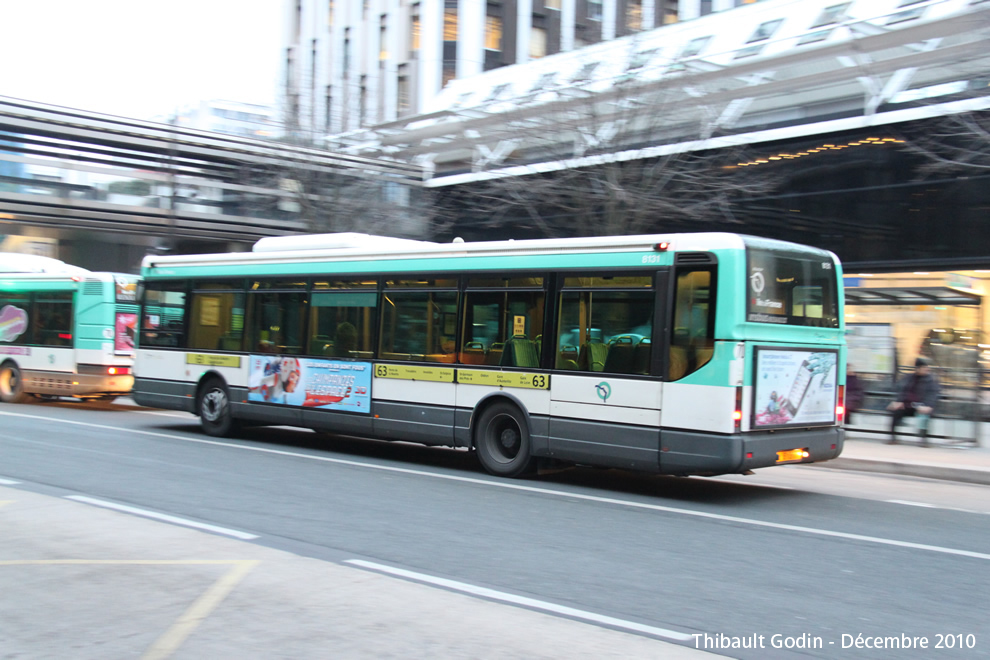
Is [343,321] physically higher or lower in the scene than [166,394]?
higher

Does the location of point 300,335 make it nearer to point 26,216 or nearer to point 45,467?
point 45,467

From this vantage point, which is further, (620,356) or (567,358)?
(567,358)

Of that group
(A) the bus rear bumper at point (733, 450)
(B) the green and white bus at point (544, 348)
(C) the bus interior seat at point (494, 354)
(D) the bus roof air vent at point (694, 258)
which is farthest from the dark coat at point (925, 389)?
(C) the bus interior seat at point (494, 354)

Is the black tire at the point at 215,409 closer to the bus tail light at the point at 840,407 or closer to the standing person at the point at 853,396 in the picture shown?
the bus tail light at the point at 840,407

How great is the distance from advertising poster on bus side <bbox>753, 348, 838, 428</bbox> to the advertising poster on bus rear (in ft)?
18.3

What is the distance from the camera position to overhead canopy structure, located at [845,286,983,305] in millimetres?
18203

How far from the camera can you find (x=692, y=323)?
9359 millimetres

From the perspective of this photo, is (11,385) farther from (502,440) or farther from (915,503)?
(915,503)

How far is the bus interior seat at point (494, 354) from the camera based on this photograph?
36.7 ft

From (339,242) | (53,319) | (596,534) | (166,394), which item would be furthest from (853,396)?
(53,319)

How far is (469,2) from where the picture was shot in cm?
4434

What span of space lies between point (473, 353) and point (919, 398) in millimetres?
8287

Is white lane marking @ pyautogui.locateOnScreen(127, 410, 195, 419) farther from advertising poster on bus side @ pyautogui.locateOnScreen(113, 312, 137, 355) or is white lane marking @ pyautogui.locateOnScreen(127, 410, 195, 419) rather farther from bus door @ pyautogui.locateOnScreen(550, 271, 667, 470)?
bus door @ pyautogui.locateOnScreen(550, 271, 667, 470)

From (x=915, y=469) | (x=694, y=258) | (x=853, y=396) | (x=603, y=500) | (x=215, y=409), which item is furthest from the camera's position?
(x=853, y=396)
